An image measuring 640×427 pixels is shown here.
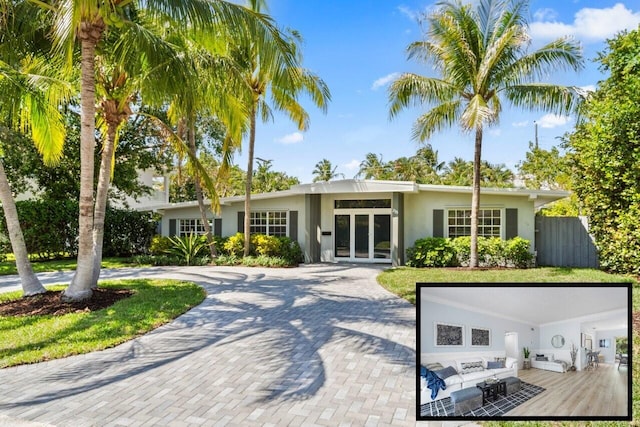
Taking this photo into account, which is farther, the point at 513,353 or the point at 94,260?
the point at 94,260

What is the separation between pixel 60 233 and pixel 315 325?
43.9ft

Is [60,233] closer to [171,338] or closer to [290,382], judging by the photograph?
[171,338]

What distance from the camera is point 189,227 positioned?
17.1m

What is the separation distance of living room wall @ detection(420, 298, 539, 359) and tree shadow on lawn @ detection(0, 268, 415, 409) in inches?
100

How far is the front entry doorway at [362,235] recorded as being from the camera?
14.8 metres

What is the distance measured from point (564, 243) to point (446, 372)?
1445 cm

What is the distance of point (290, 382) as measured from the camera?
3998 mm

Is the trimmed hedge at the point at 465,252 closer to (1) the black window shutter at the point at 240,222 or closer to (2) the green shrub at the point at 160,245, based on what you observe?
(1) the black window shutter at the point at 240,222

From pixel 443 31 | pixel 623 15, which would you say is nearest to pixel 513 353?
pixel 623 15

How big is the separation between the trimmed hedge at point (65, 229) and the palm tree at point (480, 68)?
1221cm

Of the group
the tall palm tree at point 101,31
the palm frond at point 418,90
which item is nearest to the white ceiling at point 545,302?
the tall palm tree at point 101,31

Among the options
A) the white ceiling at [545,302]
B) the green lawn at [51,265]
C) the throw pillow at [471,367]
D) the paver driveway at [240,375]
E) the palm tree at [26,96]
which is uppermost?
the palm tree at [26,96]

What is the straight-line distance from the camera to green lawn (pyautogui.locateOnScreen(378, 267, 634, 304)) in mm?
9498

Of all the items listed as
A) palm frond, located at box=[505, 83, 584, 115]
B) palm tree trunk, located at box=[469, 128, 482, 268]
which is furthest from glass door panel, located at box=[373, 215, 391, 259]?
palm frond, located at box=[505, 83, 584, 115]
